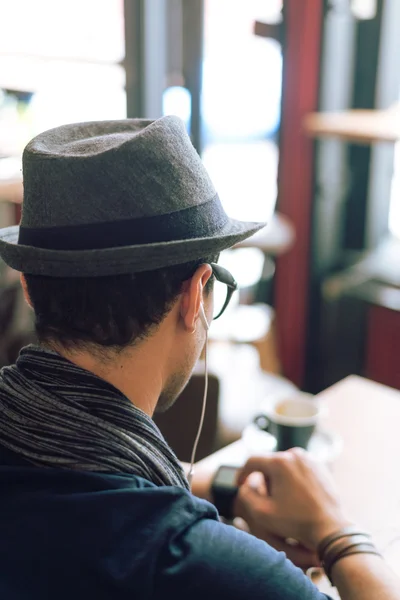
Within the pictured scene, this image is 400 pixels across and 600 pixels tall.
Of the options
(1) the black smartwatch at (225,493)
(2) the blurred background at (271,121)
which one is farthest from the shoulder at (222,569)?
(2) the blurred background at (271,121)

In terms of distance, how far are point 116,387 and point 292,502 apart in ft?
1.22

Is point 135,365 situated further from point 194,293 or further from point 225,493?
point 225,493

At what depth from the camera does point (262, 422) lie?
1.19 meters

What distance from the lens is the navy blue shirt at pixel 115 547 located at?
0.60m

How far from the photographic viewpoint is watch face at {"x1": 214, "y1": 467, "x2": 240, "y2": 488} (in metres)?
1.08

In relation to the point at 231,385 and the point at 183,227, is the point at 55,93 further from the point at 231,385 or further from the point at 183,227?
the point at 183,227

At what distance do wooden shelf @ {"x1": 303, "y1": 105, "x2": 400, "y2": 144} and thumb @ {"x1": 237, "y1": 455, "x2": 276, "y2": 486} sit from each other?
1.48 metres

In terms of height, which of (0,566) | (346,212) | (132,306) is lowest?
(346,212)

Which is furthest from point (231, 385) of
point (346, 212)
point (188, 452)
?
point (346, 212)

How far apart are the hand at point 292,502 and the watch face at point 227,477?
0.03 m

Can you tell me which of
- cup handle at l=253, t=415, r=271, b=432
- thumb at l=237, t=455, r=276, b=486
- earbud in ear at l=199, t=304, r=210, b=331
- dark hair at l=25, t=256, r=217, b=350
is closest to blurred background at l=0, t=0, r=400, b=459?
cup handle at l=253, t=415, r=271, b=432

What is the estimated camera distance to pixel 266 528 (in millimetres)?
987

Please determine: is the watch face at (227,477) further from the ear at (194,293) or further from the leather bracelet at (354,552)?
the ear at (194,293)

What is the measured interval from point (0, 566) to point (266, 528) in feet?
1.55
